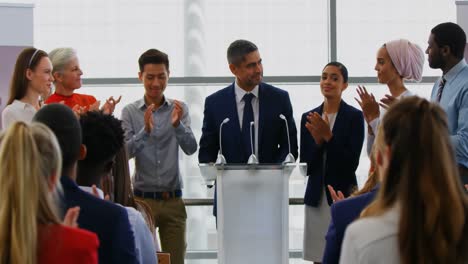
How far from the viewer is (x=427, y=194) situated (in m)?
2.00

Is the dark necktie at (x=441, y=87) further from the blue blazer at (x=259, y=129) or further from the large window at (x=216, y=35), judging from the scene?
the large window at (x=216, y=35)

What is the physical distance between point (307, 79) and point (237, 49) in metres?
1.83

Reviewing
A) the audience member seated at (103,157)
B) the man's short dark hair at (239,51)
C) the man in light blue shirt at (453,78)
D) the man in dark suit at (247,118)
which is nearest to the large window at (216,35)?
the man's short dark hair at (239,51)

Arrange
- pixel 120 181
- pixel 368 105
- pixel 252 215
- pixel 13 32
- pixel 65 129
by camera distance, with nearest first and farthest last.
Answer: pixel 65 129, pixel 120 181, pixel 252 215, pixel 368 105, pixel 13 32

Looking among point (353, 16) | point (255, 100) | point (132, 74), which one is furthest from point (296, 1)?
point (255, 100)

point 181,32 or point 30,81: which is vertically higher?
point 181,32

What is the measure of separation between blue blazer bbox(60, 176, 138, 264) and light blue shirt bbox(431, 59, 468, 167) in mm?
2755

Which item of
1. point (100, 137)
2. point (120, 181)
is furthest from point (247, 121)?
point (100, 137)

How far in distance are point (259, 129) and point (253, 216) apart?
2.69 feet

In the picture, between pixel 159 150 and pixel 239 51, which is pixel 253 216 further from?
pixel 239 51

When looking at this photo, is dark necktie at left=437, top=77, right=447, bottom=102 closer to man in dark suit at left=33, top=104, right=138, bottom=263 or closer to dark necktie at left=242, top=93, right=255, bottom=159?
dark necktie at left=242, top=93, right=255, bottom=159

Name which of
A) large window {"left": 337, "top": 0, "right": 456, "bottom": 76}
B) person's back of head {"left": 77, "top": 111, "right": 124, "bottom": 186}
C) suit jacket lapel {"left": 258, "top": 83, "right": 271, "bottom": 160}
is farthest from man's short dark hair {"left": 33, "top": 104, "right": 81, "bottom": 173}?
large window {"left": 337, "top": 0, "right": 456, "bottom": 76}

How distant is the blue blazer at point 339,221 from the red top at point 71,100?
124 inches

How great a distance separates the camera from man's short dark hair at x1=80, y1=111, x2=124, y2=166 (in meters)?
2.86
